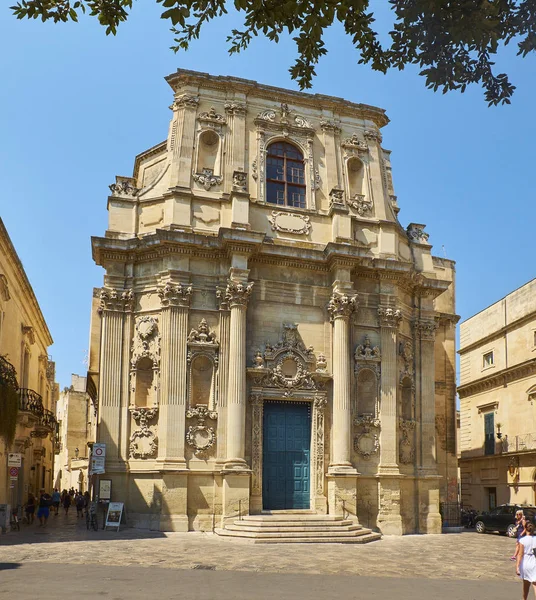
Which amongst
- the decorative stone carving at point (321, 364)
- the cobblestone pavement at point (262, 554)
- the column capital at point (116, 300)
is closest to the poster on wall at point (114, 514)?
the cobblestone pavement at point (262, 554)

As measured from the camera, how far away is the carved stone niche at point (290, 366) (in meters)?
21.5

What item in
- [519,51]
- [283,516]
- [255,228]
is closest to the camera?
[519,51]

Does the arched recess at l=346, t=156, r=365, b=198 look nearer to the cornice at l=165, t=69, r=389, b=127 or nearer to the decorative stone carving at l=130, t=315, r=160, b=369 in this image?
the cornice at l=165, t=69, r=389, b=127

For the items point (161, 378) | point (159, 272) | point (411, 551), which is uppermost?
point (159, 272)

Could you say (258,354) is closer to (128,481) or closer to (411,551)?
(128,481)

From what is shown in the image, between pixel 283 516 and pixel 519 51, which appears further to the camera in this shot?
pixel 283 516

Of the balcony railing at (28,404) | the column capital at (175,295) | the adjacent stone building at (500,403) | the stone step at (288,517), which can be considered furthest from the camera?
the adjacent stone building at (500,403)

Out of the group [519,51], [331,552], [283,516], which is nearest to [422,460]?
[283,516]

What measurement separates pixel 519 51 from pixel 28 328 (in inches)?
1027

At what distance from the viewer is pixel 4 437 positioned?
21.0 m

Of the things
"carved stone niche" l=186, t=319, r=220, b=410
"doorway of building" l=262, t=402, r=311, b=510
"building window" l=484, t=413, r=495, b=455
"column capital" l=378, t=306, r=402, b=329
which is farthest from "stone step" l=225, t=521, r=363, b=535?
"building window" l=484, t=413, r=495, b=455

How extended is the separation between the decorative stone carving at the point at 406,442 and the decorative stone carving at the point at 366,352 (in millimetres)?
2256

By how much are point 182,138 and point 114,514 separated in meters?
11.5

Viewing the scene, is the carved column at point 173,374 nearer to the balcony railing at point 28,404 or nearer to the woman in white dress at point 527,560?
the balcony railing at point 28,404
